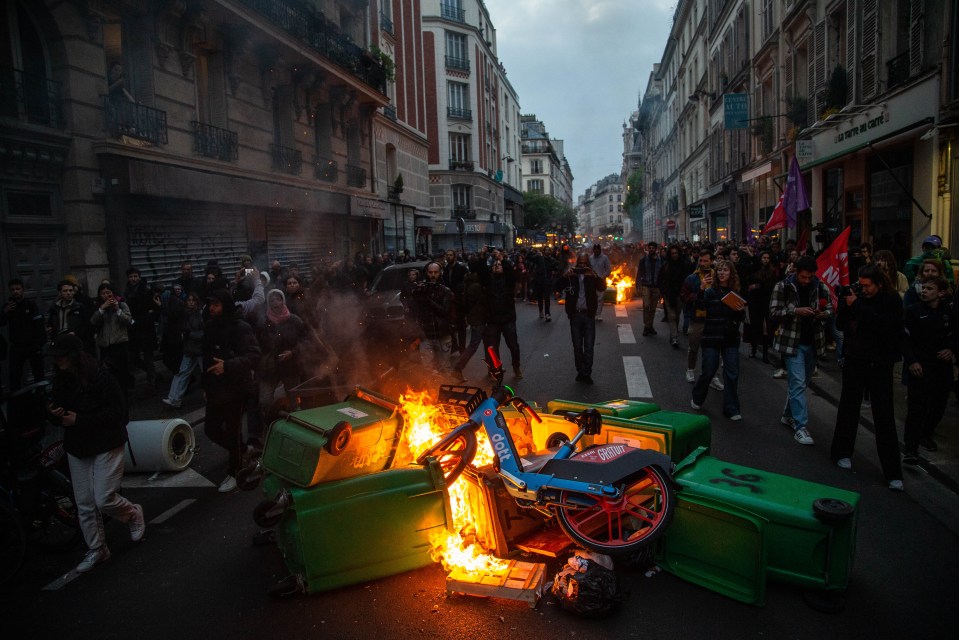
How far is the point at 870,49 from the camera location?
1446 cm

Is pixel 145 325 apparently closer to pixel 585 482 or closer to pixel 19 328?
pixel 19 328

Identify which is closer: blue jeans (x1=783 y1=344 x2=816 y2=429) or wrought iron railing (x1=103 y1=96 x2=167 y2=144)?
blue jeans (x1=783 y1=344 x2=816 y2=429)

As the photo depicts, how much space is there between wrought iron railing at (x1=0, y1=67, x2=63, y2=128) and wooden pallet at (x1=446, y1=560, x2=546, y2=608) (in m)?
10.2

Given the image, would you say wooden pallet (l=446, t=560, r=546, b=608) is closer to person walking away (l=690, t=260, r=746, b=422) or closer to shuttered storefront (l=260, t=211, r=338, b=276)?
person walking away (l=690, t=260, r=746, b=422)

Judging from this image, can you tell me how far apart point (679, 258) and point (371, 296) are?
627 centimetres

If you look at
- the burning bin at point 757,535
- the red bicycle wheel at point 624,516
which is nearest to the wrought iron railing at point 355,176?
the red bicycle wheel at point 624,516

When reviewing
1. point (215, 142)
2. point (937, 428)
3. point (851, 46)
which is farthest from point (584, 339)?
point (851, 46)

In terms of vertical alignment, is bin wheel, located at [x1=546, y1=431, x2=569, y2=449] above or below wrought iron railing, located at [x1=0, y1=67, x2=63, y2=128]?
below

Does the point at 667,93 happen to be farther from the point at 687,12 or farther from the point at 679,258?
the point at 679,258

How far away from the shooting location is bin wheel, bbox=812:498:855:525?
3.45 m

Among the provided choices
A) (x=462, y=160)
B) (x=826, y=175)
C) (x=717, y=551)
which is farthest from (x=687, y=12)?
(x=717, y=551)

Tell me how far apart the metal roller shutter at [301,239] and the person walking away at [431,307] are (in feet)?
30.7

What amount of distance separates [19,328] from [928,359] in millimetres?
10901

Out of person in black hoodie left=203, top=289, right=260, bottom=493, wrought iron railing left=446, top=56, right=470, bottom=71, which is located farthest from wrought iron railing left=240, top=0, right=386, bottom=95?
wrought iron railing left=446, top=56, right=470, bottom=71
